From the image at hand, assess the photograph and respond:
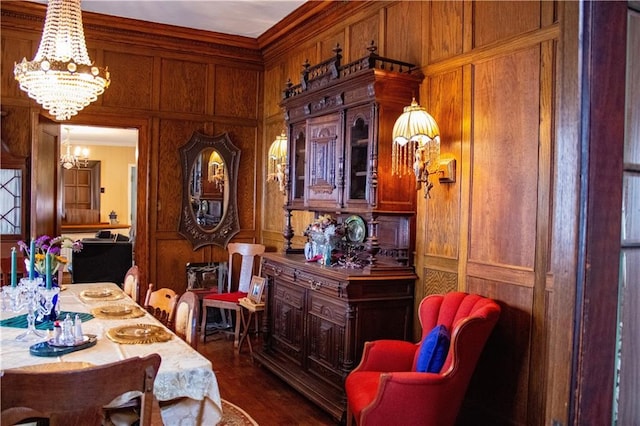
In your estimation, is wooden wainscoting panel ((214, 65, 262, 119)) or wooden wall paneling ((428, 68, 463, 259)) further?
wooden wainscoting panel ((214, 65, 262, 119))

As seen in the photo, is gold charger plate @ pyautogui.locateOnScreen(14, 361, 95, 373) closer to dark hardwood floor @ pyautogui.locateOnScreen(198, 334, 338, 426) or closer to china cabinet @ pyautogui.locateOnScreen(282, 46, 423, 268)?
dark hardwood floor @ pyautogui.locateOnScreen(198, 334, 338, 426)

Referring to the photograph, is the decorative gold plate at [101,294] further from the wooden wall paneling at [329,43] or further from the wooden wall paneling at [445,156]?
the wooden wall paneling at [329,43]

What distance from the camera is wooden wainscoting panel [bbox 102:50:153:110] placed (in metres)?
5.78

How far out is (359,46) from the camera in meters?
4.68

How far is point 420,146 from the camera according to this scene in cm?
348

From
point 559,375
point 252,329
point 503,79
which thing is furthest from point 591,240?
point 252,329

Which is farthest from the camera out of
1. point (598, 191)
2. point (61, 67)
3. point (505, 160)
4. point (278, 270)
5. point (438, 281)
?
point (278, 270)

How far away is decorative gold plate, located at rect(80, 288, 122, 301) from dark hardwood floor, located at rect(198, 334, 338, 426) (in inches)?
43.1

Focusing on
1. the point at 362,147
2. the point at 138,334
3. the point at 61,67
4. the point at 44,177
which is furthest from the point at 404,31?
the point at 44,177

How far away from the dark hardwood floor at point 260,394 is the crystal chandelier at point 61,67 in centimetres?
241

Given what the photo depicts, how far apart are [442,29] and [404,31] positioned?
474mm

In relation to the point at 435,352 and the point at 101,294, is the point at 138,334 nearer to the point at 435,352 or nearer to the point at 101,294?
the point at 101,294

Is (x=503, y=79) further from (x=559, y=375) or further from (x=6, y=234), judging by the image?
(x=6, y=234)

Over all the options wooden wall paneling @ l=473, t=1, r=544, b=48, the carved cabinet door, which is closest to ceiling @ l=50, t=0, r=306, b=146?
wooden wall paneling @ l=473, t=1, r=544, b=48
